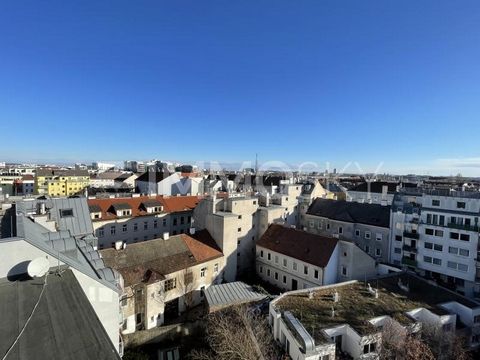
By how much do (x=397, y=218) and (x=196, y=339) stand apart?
32.4 m

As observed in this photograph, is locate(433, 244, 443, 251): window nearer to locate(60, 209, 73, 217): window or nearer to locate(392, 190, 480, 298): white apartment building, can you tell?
locate(392, 190, 480, 298): white apartment building

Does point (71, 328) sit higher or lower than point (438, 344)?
higher

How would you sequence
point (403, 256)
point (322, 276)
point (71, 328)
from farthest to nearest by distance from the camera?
point (403, 256) → point (322, 276) → point (71, 328)

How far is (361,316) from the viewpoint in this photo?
76.4 ft

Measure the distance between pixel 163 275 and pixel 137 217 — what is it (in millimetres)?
20348

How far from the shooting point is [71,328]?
7.46 m

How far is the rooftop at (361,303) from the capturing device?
880 inches

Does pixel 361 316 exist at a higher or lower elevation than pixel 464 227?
lower

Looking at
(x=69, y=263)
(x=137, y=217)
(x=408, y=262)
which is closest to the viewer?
(x=69, y=263)

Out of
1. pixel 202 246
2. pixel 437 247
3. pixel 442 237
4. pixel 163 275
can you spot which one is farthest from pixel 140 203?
pixel 442 237

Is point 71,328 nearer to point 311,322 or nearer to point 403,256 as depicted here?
point 311,322

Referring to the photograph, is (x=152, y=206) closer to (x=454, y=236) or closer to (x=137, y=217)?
(x=137, y=217)

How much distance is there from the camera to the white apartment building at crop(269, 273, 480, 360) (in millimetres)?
20203

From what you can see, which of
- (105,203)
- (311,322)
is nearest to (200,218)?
(105,203)
